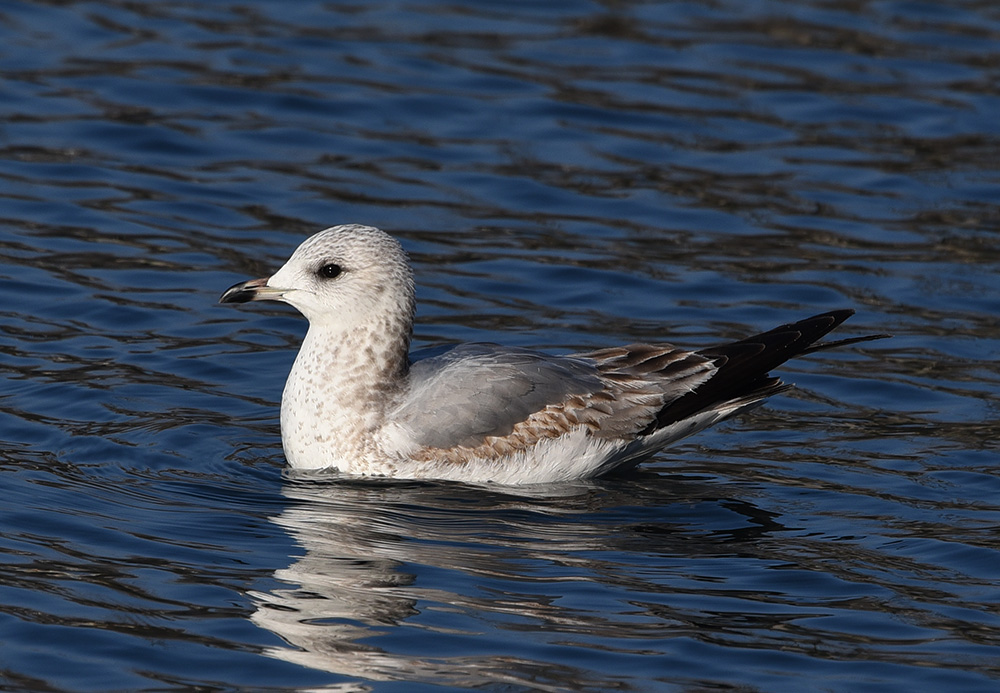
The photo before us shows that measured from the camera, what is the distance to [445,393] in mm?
8914

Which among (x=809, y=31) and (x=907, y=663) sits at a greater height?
(x=809, y=31)

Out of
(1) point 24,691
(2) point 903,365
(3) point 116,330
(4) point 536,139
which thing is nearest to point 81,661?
(1) point 24,691

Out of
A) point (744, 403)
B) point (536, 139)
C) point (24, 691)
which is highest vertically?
point (536, 139)

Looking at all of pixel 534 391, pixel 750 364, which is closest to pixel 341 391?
pixel 534 391

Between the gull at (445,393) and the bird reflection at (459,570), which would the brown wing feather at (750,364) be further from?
the bird reflection at (459,570)

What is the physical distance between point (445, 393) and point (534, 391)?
0.48m

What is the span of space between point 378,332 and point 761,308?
362cm

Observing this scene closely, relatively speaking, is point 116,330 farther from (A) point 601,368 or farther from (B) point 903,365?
(B) point 903,365

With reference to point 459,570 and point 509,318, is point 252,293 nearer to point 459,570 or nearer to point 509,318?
point 459,570

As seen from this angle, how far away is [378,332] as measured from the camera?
910 cm

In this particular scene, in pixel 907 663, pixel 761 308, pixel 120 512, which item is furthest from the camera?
pixel 761 308

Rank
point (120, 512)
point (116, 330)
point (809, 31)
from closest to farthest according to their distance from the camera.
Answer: point (120, 512), point (116, 330), point (809, 31)

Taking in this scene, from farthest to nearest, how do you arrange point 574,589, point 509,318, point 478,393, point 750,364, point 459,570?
point 509,318 < point 750,364 < point 478,393 < point 459,570 < point 574,589

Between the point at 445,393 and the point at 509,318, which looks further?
the point at 509,318
